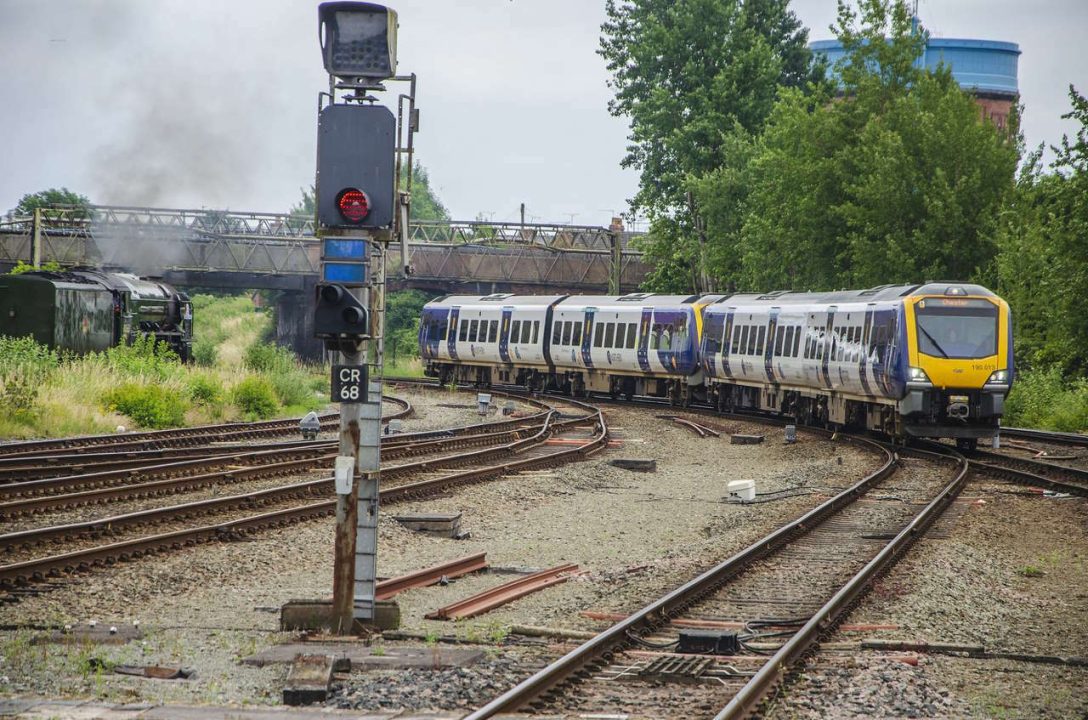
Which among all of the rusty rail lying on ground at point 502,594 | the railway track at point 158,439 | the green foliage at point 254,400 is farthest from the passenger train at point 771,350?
the rusty rail lying on ground at point 502,594

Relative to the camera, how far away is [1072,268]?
28.3 m

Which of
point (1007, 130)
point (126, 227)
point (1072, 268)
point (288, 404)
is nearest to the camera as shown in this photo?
point (1072, 268)

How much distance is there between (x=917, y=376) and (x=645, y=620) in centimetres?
1565

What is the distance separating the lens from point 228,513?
595 inches

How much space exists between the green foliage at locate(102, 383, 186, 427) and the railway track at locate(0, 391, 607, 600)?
5.91m

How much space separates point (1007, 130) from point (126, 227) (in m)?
28.2

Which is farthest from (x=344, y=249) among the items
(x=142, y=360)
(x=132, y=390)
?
(x=142, y=360)

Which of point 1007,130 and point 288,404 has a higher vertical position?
point 1007,130

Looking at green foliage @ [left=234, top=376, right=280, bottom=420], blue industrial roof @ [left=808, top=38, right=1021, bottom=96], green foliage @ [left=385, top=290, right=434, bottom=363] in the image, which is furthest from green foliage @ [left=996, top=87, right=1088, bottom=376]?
blue industrial roof @ [left=808, top=38, right=1021, bottom=96]

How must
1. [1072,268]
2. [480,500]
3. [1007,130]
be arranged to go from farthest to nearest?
[1007,130] → [1072,268] → [480,500]

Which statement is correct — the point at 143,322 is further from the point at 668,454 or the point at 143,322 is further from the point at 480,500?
the point at 480,500

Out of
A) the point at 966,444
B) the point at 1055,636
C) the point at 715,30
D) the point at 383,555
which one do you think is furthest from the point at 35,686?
the point at 715,30

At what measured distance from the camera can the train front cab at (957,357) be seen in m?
24.1

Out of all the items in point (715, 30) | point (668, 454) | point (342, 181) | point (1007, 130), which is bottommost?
point (668, 454)
